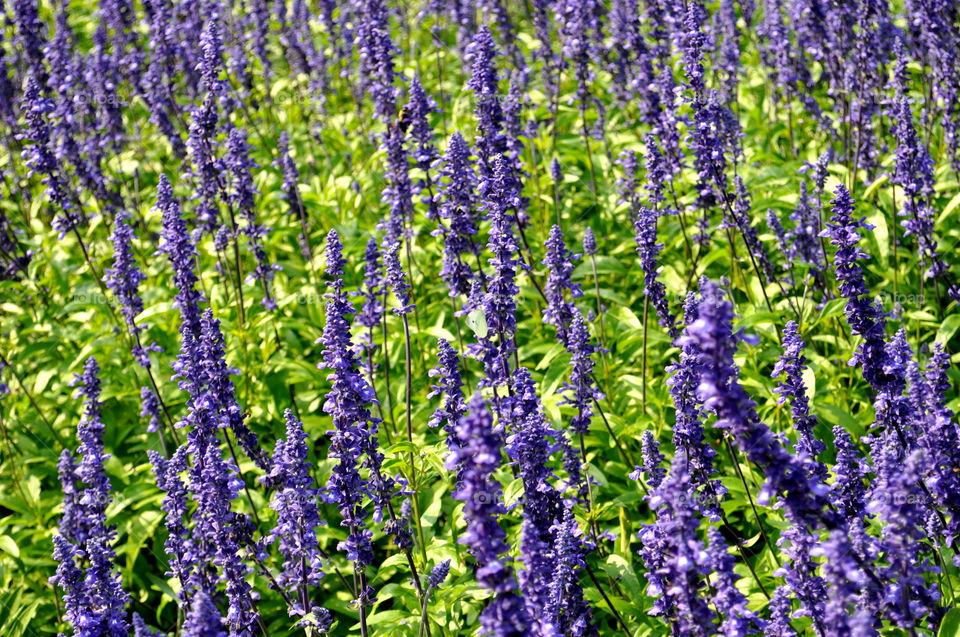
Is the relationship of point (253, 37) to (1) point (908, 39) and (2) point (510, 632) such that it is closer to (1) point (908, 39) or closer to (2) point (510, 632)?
(1) point (908, 39)

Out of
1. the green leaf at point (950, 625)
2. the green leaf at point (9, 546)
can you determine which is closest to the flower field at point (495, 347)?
the green leaf at point (950, 625)

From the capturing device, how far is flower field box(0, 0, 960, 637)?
15.4ft

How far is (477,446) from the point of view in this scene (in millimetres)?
3541

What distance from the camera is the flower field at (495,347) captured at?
185 inches

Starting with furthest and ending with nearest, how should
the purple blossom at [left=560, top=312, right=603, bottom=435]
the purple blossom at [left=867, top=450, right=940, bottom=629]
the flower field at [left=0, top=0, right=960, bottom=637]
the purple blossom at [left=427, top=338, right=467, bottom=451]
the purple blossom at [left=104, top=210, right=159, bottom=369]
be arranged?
the purple blossom at [left=104, top=210, right=159, bottom=369] → the purple blossom at [left=560, top=312, right=603, bottom=435] → the purple blossom at [left=427, top=338, right=467, bottom=451] → the flower field at [left=0, top=0, right=960, bottom=637] → the purple blossom at [left=867, top=450, right=940, bottom=629]

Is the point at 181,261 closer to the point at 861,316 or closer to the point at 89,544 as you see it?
the point at 89,544

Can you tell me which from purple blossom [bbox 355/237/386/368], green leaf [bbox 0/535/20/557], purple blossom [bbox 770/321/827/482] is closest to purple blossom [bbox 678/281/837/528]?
purple blossom [bbox 770/321/827/482]

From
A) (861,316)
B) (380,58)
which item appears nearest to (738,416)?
(861,316)

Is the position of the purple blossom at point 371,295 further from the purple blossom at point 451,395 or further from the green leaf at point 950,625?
the green leaf at point 950,625

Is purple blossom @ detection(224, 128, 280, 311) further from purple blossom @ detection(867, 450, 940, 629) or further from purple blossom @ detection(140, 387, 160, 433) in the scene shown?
purple blossom @ detection(867, 450, 940, 629)

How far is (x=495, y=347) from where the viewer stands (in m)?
5.94

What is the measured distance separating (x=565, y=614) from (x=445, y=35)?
11.9 metres

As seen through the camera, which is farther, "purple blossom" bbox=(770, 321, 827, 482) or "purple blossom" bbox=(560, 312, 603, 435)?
"purple blossom" bbox=(560, 312, 603, 435)

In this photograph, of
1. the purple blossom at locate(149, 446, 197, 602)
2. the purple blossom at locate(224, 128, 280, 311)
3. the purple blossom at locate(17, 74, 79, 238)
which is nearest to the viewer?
the purple blossom at locate(149, 446, 197, 602)
